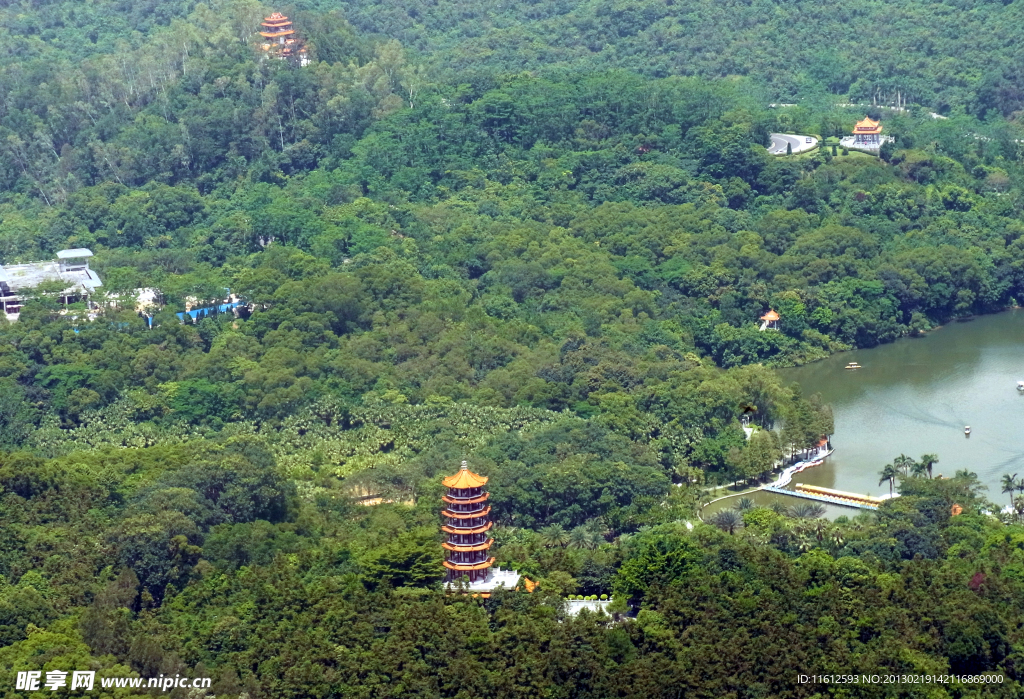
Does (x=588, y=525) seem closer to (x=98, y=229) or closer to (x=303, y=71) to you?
(x=98, y=229)

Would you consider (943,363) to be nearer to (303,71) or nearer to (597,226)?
(597,226)

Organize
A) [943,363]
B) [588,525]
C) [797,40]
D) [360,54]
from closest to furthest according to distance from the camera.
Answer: [588,525] → [943,363] → [360,54] → [797,40]

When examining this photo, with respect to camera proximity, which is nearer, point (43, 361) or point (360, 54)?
point (43, 361)

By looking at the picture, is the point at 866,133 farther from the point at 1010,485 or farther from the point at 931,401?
the point at 1010,485

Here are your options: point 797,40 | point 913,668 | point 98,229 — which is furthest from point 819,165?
point 913,668

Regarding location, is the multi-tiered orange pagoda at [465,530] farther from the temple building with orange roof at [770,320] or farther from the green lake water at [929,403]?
the temple building with orange roof at [770,320]

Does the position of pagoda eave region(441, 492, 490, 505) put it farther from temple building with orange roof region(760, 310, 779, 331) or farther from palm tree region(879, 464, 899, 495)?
temple building with orange roof region(760, 310, 779, 331)

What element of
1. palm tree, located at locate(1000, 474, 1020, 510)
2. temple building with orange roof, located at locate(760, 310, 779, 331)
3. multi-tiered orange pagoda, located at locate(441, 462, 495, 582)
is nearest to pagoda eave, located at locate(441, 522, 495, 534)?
multi-tiered orange pagoda, located at locate(441, 462, 495, 582)

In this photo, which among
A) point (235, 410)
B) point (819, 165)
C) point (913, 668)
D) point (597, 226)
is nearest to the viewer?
point (913, 668)
